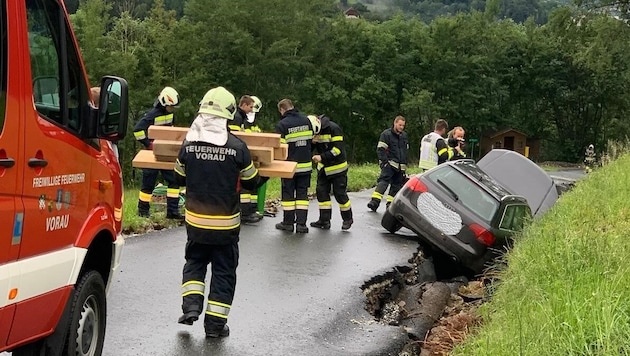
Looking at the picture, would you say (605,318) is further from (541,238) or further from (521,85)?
(521,85)

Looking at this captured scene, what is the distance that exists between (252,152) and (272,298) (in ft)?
4.66

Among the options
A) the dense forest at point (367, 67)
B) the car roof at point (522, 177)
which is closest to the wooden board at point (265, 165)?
the car roof at point (522, 177)

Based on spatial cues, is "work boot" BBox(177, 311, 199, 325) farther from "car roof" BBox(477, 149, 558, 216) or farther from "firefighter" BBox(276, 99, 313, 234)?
"car roof" BBox(477, 149, 558, 216)

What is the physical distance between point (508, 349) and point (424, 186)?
570cm

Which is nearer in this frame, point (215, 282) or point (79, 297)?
point (79, 297)

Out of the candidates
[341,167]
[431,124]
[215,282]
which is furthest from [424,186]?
[431,124]

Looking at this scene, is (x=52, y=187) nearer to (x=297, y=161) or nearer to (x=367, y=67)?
(x=297, y=161)

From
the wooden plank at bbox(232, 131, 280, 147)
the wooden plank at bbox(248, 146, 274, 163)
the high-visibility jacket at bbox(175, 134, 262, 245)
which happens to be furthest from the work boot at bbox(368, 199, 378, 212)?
the high-visibility jacket at bbox(175, 134, 262, 245)

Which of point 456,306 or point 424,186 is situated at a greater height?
point 424,186

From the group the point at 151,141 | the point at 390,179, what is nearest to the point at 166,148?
the point at 151,141

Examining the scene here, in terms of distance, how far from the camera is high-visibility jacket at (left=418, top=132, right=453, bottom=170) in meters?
13.6

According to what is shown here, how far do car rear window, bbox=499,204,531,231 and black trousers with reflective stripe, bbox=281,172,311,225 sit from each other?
2.95m

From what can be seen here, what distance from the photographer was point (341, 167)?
1175cm

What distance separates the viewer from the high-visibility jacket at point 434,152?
13.6m
